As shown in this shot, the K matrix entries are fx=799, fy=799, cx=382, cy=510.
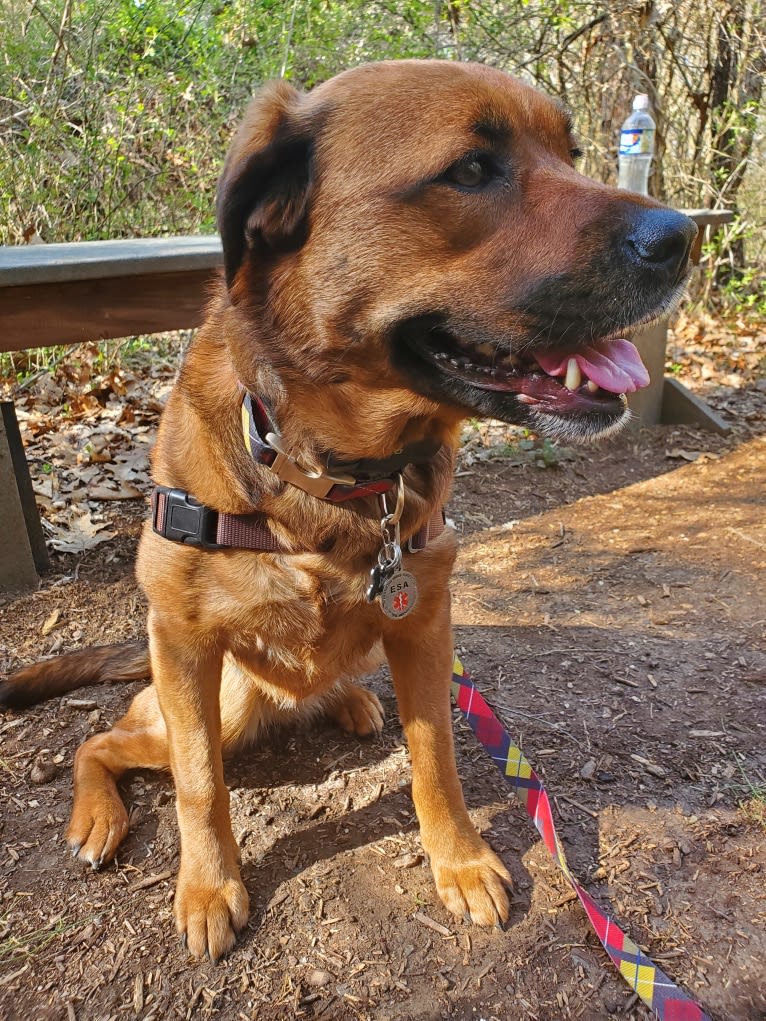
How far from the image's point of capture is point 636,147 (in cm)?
A: 527

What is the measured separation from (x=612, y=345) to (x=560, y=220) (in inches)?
12.3

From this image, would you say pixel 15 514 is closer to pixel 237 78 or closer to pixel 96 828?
pixel 96 828

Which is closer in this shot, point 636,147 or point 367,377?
point 367,377

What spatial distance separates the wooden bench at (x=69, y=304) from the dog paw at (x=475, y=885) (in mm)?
2081

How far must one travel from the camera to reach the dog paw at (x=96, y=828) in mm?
2145

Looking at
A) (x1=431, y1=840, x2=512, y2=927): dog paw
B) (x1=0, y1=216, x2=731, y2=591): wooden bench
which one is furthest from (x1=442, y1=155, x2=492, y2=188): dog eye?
(x1=431, y1=840, x2=512, y2=927): dog paw

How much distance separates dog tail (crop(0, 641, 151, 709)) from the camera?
2639 millimetres

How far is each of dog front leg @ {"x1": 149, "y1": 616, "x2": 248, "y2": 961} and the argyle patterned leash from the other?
72 centimetres

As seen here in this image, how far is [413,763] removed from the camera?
2162mm

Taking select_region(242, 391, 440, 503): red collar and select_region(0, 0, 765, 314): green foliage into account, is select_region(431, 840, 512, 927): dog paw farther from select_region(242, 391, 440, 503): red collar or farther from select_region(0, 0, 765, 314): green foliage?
select_region(0, 0, 765, 314): green foliage

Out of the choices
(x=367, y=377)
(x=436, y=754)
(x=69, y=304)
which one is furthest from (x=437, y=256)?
(x=69, y=304)

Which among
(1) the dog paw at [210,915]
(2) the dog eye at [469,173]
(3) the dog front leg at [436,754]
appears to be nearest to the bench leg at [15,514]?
(1) the dog paw at [210,915]

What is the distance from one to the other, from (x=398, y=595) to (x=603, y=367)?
27.3 inches

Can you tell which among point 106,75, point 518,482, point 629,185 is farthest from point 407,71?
point 106,75
